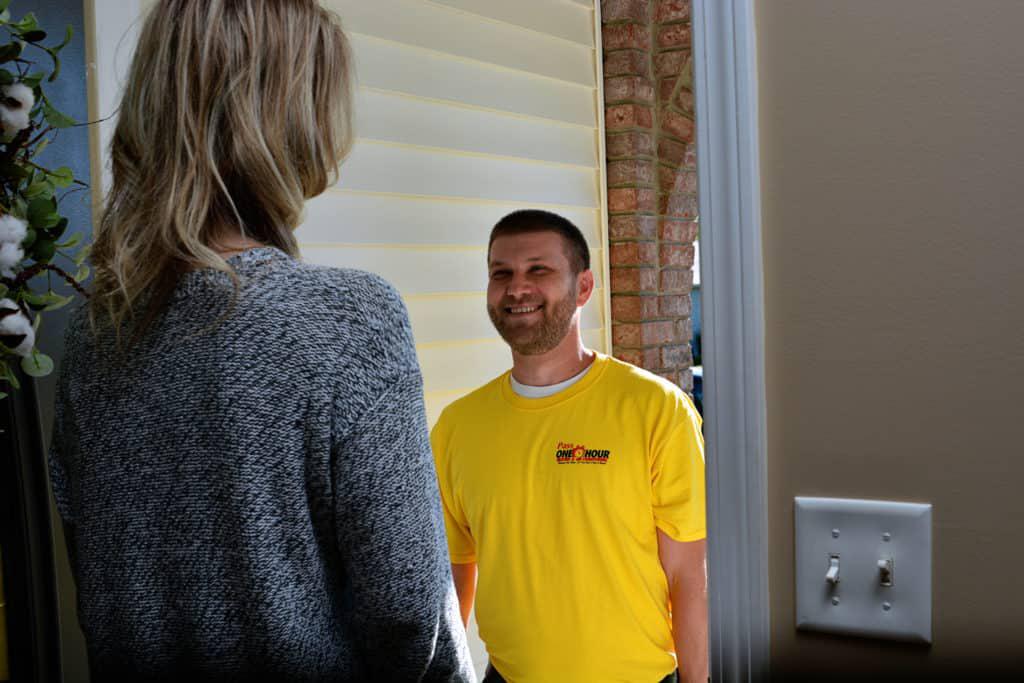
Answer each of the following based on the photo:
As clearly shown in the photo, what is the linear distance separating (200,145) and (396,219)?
1.64 metres

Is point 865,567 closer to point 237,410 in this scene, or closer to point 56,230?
point 237,410

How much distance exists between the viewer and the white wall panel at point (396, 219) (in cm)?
239

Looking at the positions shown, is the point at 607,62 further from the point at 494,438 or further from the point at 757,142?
the point at 757,142

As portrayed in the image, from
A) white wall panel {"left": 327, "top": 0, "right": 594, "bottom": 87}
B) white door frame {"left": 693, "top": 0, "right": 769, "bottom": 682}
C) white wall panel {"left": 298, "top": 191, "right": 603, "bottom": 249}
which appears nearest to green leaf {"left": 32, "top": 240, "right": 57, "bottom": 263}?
white door frame {"left": 693, "top": 0, "right": 769, "bottom": 682}

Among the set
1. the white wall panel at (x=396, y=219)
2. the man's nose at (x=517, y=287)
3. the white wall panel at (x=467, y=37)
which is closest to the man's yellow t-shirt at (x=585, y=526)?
the man's nose at (x=517, y=287)

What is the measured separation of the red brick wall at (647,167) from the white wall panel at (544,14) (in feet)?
0.53

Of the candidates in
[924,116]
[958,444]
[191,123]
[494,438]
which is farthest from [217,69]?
[494,438]

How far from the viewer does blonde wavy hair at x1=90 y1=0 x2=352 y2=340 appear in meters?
0.96

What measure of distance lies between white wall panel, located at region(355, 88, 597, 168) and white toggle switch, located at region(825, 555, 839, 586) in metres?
1.92

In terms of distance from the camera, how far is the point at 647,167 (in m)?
3.67

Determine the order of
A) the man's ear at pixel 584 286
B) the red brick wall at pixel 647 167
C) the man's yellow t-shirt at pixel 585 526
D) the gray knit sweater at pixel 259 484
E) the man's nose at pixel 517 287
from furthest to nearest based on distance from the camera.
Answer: the red brick wall at pixel 647 167 < the man's ear at pixel 584 286 < the man's nose at pixel 517 287 < the man's yellow t-shirt at pixel 585 526 < the gray knit sweater at pixel 259 484

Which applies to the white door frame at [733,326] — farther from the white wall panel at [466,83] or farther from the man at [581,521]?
the white wall panel at [466,83]

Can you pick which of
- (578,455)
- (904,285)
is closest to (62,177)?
(904,285)

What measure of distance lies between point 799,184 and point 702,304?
14 cm
